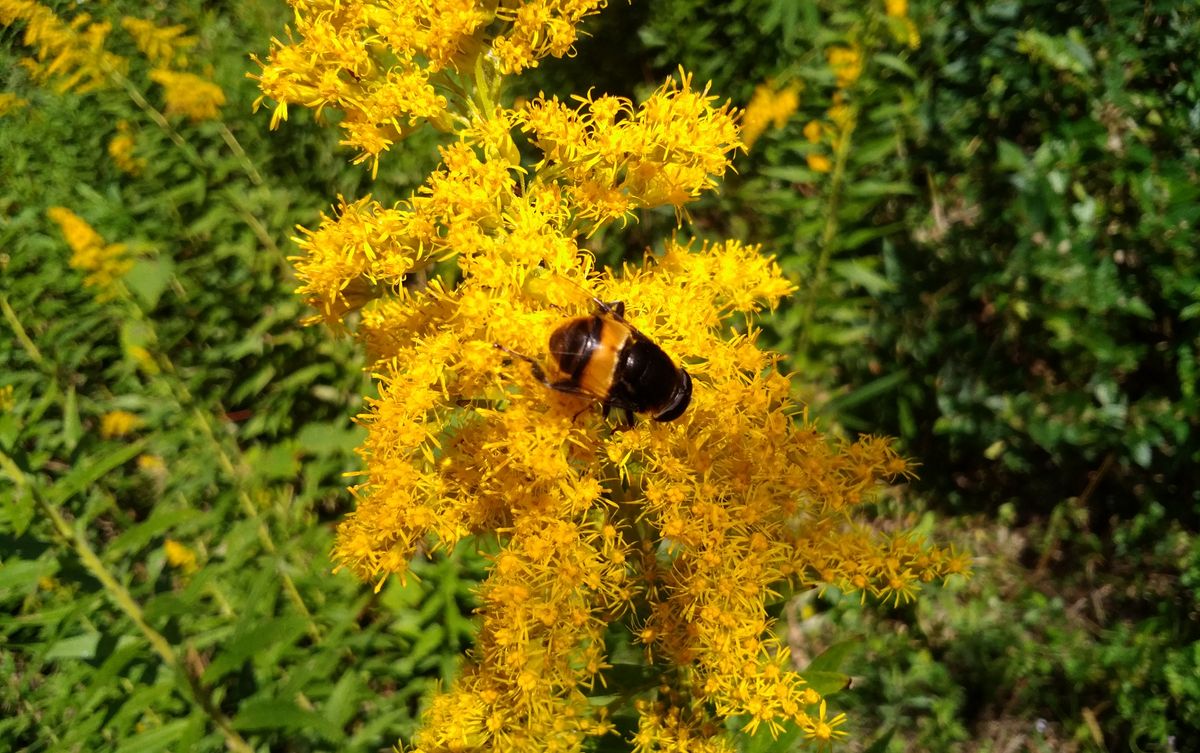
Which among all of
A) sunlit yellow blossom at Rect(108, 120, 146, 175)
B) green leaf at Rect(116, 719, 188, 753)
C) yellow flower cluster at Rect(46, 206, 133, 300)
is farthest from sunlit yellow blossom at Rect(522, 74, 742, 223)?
sunlit yellow blossom at Rect(108, 120, 146, 175)

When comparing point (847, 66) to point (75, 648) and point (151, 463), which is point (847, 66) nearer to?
point (75, 648)

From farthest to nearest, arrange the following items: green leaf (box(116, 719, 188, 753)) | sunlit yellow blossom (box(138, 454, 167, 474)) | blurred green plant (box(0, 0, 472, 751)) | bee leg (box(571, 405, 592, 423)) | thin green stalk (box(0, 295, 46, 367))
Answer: sunlit yellow blossom (box(138, 454, 167, 474)), thin green stalk (box(0, 295, 46, 367)), blurred green plant (box(0, 0, 472, 751)), green leaf (box(116, 719, 188, 753)), bee leg (box(571, 405, 592, 423))

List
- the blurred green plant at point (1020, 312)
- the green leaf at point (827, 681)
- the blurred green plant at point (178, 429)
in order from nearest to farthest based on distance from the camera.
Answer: the green leaf at point (827, 681)
the blurred green plant at point (178, 429)
the blurred green plant at point (1020, 312)

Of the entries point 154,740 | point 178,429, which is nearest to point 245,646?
point 154,740

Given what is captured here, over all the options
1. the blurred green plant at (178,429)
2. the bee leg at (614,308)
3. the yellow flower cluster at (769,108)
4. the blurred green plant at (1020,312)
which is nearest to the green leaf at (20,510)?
the blurred green plant at (178,429)

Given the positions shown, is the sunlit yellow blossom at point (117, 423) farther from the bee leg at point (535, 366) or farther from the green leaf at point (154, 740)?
the bee leg at point (535, 366)

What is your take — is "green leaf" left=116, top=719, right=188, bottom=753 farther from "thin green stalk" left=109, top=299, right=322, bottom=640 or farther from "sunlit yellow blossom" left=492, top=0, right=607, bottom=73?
"sunlit yellow blossom" left=492, top=0, right=607, bottom=73
